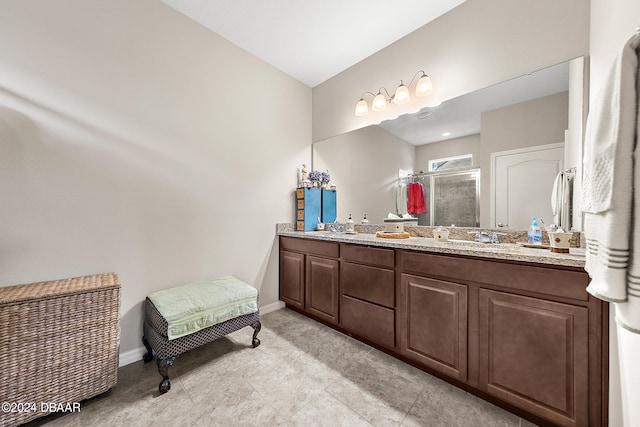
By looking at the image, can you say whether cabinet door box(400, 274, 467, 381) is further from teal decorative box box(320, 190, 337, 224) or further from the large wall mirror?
teal decorative box box(320, 190, 337, 224)

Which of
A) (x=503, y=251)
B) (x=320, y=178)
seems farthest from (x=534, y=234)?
(x=320, y=178)

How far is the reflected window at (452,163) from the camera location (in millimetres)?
1963

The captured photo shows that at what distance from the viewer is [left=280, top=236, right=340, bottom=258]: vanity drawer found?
2.17 meters

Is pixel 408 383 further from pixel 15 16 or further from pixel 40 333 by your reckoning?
pixel 15 16

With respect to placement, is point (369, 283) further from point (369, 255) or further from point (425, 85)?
point (425, 85)

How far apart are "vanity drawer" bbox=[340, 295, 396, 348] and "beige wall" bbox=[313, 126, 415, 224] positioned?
3.05 ft

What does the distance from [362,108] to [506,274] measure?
1.99 m

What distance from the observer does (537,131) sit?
1631 mm

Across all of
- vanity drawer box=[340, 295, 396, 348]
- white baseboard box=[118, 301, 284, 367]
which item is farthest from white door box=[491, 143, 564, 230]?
white baseboard box=[118, 301, 284, 367]

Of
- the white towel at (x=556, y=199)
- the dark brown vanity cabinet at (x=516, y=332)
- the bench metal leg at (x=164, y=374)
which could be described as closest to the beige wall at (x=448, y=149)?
the white towel at (x=556, y=199)

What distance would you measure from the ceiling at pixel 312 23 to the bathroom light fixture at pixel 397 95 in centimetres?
43

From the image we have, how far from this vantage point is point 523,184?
1.69 m

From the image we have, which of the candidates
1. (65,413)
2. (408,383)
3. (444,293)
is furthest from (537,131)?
(65,413)

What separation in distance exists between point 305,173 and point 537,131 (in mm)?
2138
